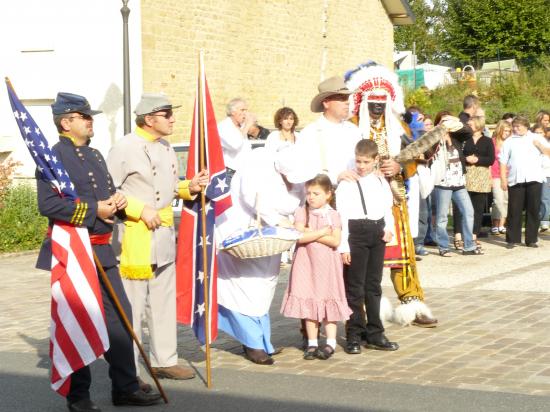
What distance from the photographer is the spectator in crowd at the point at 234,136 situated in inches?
441

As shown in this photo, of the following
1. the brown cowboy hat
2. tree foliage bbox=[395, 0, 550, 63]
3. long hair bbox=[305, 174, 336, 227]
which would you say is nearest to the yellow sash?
long hair bbox=[305, 174, 336, 227]

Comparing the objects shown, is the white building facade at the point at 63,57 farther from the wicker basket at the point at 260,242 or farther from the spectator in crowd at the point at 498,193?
the wicker basket at the point at 260,242

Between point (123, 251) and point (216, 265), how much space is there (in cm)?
80

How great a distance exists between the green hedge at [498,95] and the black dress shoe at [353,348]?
24.9 m

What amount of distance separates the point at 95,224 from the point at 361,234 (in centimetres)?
250

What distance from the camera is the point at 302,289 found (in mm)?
8547

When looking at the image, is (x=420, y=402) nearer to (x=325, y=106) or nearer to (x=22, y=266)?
(x=325, y=106)

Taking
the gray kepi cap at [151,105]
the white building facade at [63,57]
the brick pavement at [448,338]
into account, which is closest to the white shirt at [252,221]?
the brick pavement at [448,338]

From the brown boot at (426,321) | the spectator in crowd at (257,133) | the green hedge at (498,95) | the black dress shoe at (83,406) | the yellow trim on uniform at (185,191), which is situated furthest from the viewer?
the green hedge at (498,95)

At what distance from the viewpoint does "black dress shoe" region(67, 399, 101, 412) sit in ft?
22.8

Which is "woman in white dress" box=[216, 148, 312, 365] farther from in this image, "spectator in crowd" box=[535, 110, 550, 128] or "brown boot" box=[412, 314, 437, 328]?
"spectator in crowd" box=[535, 110, 550, 128]

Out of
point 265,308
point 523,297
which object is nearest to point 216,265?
point 265,308

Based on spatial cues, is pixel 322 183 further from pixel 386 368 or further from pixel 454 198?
pixel 454 198

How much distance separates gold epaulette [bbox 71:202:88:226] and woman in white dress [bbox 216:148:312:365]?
1792 mm
